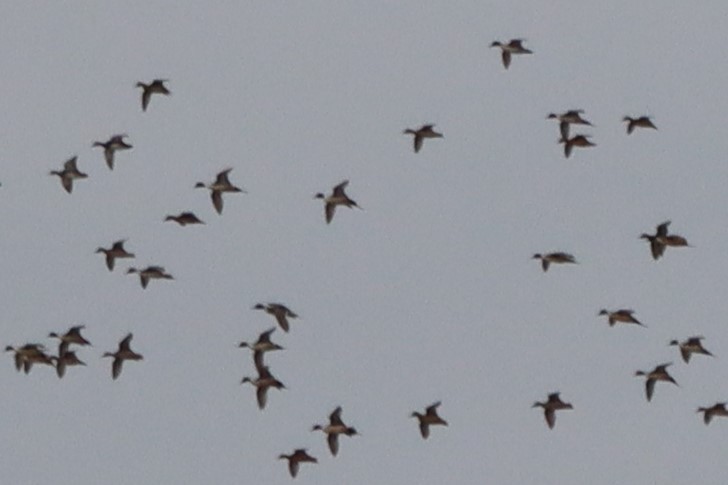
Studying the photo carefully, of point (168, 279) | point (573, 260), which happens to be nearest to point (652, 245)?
point (573, 260)

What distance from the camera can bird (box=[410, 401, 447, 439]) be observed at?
95.3 m

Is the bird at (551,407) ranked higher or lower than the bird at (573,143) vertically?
lower

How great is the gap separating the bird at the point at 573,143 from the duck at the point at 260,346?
1057 cm

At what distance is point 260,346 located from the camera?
96.1 m

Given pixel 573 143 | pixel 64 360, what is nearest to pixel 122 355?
pixel 64 360

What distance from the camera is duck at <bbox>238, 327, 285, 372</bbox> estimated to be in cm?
9594

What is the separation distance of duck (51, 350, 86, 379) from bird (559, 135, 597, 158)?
1627 cm

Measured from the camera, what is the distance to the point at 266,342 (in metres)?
96.2

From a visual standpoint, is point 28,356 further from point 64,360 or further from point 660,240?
point 660,240

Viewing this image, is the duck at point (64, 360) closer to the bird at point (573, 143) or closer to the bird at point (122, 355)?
the bird at point (122, 355)

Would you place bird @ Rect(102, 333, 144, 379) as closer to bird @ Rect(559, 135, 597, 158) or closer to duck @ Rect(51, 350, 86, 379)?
duck @ Rect(51, 350, 86, 379)

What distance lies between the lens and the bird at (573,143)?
94625 mm

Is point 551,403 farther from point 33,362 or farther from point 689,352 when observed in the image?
point 33,362

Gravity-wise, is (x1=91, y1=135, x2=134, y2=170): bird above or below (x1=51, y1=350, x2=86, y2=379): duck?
above
